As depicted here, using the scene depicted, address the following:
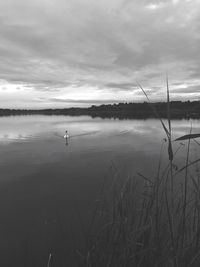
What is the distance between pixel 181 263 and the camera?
349 cm

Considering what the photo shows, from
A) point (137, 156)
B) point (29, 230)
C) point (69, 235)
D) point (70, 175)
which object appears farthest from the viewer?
point (137, 156)

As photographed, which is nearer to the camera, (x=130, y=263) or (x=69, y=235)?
(x=130, y=263)

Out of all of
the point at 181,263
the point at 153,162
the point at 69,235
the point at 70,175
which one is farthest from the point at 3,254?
the point at 153,162

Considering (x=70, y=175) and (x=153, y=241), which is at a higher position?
(x=153, y=241)

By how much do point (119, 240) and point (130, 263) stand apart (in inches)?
21.6

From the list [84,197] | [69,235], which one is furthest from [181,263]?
[84,197]

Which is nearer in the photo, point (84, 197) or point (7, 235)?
point (7, 235)

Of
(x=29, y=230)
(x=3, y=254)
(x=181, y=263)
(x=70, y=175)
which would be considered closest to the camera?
(x=181, y=263)

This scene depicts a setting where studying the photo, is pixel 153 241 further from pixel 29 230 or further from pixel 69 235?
pixel 29 230

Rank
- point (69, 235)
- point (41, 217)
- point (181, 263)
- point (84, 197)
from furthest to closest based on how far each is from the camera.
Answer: point (84, 197) → point (41, 217) → point (69, 235) → point (181, 263)

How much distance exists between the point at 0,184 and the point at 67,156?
9.41 m

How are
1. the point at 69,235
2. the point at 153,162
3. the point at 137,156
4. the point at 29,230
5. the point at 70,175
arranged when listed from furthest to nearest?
the point at 137,156 → the point at 153,162 → the point at 70,175 → the point at 29,230 → the point at 69,235

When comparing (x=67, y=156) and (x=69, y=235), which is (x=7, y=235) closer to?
(x=69, y=235)

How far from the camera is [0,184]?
535 inches
